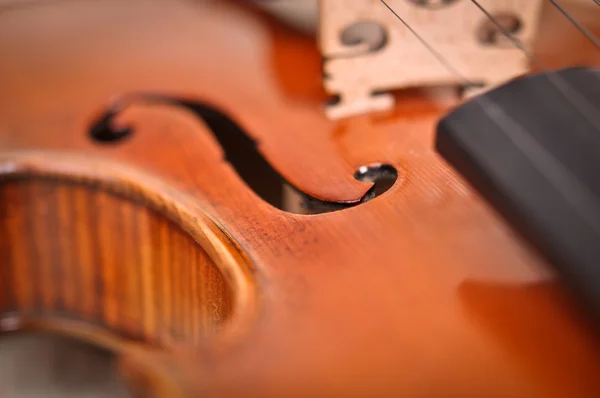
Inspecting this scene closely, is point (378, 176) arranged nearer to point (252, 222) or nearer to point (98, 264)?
point (252, 222)

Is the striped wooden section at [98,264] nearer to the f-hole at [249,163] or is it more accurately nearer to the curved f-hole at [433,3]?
the f-hole at [249,163]

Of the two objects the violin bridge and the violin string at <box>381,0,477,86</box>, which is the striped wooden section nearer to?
the violin bridge

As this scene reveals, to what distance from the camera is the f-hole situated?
0.72m

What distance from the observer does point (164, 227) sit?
75cm

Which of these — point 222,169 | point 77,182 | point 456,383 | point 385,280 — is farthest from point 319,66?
point 456,383

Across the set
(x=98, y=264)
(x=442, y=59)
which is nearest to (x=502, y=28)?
(x=442, y=59)

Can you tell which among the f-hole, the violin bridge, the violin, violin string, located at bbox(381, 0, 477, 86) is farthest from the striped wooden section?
violin string, located at bbox(381, 0, 477, 86)

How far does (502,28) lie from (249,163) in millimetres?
372

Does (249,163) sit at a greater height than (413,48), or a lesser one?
lesser

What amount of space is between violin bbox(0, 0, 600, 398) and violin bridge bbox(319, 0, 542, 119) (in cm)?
4

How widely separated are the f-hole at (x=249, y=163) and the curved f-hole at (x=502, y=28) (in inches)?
11.5

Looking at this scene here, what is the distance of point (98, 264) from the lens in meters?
0.87

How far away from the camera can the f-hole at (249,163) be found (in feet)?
2.36

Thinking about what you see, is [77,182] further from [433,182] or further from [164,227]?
[433,182]
